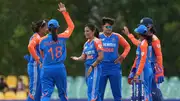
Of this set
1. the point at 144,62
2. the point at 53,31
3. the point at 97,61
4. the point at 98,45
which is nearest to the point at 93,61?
the point at 97,61

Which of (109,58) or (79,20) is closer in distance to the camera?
(109,58)

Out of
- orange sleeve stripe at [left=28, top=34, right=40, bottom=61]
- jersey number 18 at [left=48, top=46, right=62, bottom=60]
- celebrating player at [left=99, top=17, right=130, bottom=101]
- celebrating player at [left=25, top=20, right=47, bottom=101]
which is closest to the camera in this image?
jersey number 18 at [left=48, top=46, right=62, bottom=60]

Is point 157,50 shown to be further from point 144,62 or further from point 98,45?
point 98,45

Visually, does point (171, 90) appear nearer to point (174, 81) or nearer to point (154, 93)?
point (174, 81)

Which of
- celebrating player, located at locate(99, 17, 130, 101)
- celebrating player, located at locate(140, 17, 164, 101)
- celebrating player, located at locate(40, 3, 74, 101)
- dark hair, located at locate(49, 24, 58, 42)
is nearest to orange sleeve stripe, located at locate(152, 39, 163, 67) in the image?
celebrating player, located at locate(140, 17, 164, 101)

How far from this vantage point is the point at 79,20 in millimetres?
31016

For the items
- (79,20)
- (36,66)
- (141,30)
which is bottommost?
(36,66)

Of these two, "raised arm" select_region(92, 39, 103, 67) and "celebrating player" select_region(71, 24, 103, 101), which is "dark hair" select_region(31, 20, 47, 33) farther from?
"raised arm" select_region(92, 39, 103, 67)

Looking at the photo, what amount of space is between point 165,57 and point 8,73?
7025mm

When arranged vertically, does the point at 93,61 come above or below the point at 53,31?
below

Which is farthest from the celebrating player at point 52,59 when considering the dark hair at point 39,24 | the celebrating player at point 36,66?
the dark hair at point 39,24

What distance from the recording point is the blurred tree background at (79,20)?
30.0m

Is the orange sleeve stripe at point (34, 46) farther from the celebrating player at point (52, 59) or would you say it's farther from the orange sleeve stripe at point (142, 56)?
the orange sleeve stripe at point (142, 56)

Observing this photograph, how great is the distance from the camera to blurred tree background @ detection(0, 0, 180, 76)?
3005 cm
